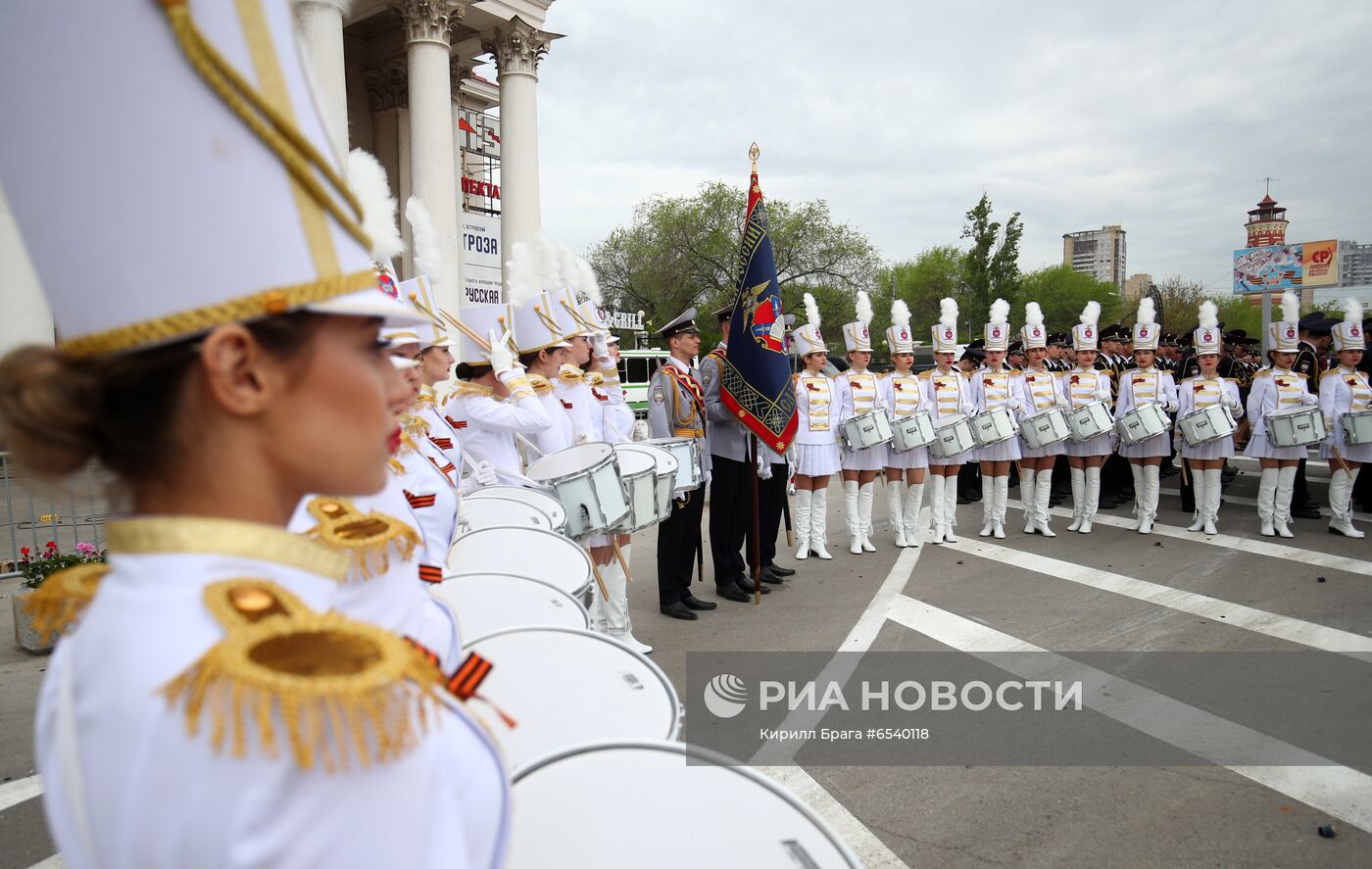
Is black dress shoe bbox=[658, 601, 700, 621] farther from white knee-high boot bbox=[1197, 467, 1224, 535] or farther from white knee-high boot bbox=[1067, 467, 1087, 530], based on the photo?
white knee-high boot bbox=[1197, 467, 1224, 535]

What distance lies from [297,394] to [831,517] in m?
11.2

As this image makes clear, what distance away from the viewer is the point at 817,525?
9477mm

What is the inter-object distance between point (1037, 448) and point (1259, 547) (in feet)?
8.32

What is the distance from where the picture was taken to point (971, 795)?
3.92 m

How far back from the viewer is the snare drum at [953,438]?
32.5 ft

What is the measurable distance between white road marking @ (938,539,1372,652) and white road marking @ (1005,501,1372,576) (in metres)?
2.02

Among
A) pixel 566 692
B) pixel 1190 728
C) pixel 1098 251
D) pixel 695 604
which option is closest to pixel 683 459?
pixel 695 604

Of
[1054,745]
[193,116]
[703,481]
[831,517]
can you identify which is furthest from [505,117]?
[193,116]

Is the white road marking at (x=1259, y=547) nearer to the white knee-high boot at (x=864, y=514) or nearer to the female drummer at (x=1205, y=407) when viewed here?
Result: the female drummer at (x=1205, y=407)

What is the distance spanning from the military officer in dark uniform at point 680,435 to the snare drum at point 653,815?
5.42m

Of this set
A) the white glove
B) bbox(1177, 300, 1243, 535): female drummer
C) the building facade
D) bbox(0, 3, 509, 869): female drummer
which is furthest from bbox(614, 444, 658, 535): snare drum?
the building facade

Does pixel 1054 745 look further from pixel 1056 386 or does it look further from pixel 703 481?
pixel 1056 386

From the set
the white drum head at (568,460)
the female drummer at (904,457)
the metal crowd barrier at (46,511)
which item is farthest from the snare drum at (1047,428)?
the metal crowd barrier at (46,511)

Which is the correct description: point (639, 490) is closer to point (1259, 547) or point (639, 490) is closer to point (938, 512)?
point (938, 512)
